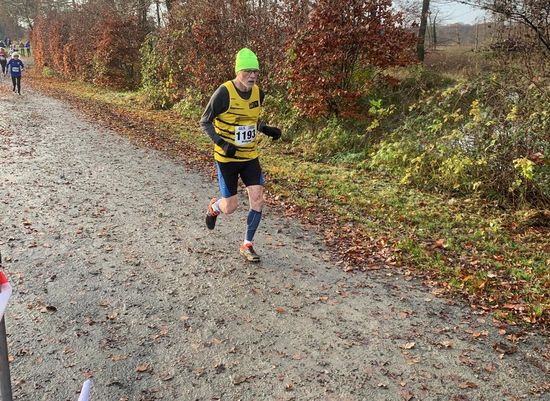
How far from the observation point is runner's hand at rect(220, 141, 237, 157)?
491 cm

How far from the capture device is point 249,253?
212 inches

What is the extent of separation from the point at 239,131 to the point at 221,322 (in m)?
2.05

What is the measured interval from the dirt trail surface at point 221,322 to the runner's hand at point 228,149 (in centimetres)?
124

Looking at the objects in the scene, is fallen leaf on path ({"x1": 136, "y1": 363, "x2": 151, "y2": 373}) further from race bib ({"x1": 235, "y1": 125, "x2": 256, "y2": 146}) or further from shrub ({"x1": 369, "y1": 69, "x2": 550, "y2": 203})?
shrub ({"x1": 369, "y1": 69, "x2": 550, "y2": 203})

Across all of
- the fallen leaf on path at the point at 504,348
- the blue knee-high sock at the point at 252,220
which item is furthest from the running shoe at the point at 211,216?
the fallen leaf on path at the point at 504,348

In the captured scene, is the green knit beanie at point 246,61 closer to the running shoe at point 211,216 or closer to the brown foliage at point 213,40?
the running shoe at point 211,216

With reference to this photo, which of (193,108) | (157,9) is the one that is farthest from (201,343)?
(157,9)

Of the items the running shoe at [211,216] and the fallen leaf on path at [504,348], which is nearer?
the fallen leaf on path at [504,348]

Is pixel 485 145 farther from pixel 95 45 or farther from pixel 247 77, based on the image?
pixel 95 45

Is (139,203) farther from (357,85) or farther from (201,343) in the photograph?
(357,85)

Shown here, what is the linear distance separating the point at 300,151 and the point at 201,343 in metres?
7.50

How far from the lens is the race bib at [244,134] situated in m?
5.12

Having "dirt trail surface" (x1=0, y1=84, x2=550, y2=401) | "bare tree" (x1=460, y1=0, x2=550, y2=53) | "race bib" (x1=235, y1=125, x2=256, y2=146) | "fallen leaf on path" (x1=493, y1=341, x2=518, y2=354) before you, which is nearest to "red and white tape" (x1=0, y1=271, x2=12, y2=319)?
"dirt trail surface" (x1=0, y1=84, x2=550, y2=401)

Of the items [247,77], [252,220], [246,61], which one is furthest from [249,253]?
[246,61]
